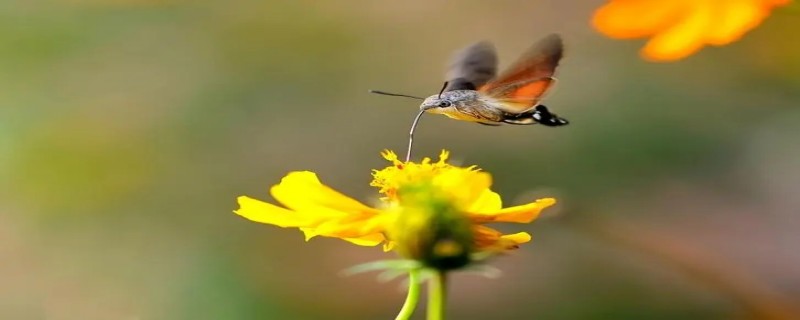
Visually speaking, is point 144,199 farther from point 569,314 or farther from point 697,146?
point 697,146

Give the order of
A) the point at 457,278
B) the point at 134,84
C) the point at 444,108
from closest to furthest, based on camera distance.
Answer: the point at 444,108 < the point at 457,278 < the point at 134,84

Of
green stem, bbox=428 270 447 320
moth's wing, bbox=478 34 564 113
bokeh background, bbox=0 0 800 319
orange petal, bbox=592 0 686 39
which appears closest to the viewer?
green stem, bbox=428 270 447 320

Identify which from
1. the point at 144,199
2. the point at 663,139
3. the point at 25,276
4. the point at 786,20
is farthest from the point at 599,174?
the point at 25,276

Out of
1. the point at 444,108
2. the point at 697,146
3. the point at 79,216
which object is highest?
the point at 697,146

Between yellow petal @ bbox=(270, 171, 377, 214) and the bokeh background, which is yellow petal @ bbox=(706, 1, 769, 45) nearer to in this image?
yellow petal @ bbox=(270, 171, 377, 214)

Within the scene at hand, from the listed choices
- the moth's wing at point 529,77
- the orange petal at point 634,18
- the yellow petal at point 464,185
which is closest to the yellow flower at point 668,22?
the orange petal at point 634,18

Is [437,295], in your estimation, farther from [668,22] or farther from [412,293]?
[668,22]

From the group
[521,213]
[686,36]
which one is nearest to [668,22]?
[686,36]

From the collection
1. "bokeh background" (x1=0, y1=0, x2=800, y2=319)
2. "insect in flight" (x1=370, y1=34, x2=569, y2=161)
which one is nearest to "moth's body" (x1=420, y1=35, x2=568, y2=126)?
"insect in flight" (x1=370, y1=34, x2=569, y2=161)
